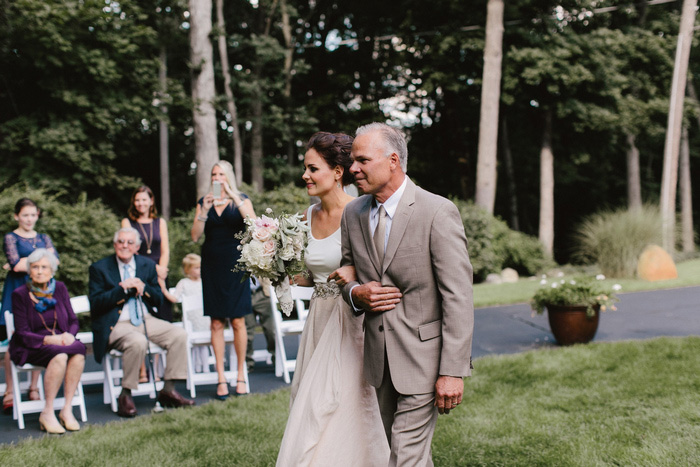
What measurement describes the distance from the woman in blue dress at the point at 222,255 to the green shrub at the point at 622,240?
11.7m

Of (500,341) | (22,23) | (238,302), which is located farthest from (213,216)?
(22,23)

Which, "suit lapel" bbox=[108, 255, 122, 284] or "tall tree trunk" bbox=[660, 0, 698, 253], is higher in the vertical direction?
"tall tree trunk" bbox=[660, 0, 698, 253]

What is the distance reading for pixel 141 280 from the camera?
6.44 m

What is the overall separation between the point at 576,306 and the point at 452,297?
5.49m

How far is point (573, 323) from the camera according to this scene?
7.73 m

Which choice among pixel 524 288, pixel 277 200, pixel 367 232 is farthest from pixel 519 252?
pixel 367 232

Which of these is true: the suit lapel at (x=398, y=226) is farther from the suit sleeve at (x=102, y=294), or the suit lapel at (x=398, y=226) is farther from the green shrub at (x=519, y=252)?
the green shrub at (x=519, y=252)

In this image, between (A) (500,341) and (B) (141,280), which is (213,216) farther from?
(A) (500,341)

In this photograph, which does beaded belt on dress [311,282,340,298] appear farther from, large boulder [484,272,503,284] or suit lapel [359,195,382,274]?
large boulder [484,272,503,284]

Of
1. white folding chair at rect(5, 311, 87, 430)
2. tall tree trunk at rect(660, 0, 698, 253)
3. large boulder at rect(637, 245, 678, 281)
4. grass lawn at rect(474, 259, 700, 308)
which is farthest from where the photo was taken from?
tall tree trunk at rect(660, 0, 698, 253)

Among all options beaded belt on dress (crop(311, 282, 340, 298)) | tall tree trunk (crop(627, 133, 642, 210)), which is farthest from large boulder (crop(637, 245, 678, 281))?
beaded belt on dress (crop(311, 282, 340, 298))

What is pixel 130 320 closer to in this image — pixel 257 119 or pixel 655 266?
pixel 655 266

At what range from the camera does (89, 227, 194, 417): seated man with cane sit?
608 cm

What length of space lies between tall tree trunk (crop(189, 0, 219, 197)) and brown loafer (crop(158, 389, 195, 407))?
7.22 metres
